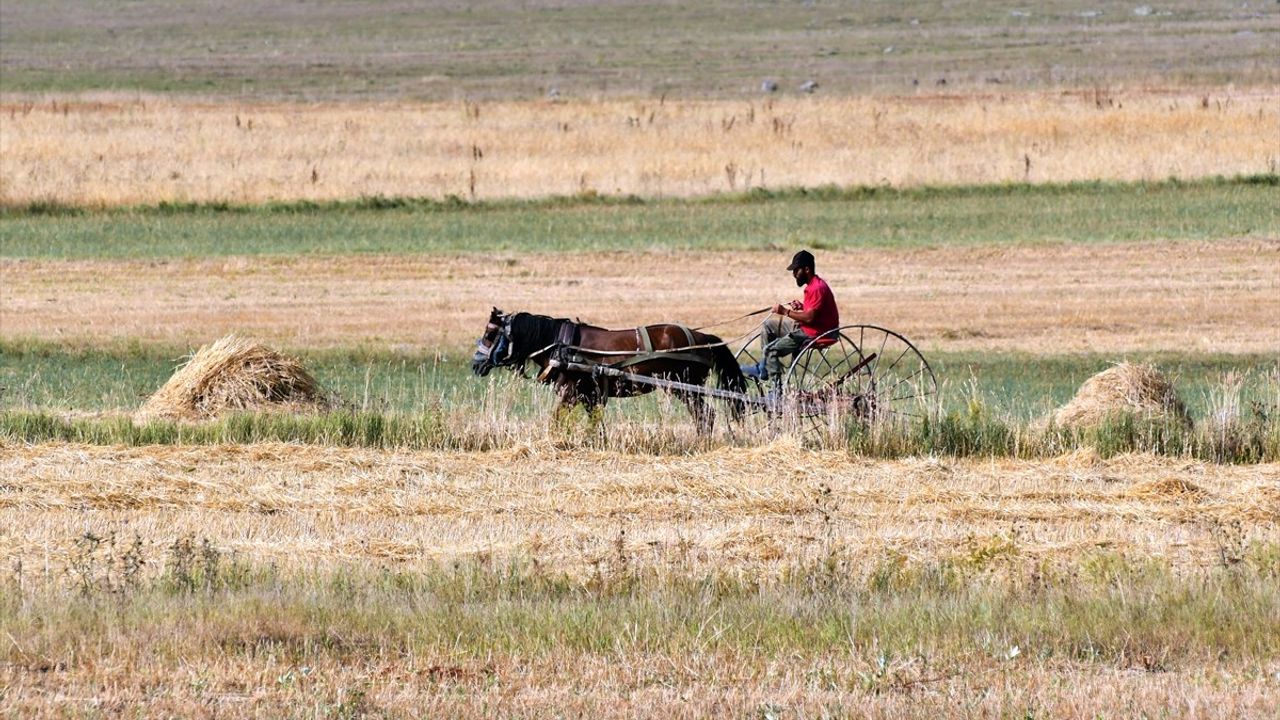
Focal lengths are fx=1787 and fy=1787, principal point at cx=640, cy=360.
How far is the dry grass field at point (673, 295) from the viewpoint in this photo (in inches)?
838

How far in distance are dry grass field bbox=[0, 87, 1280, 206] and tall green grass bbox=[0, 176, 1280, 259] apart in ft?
2.94

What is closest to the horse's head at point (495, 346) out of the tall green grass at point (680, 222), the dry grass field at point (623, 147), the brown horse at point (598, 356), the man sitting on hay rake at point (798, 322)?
the brown horse at point (598, 356)

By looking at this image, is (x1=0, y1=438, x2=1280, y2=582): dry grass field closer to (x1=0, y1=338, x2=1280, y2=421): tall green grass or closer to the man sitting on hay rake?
the man sitting on hay rake

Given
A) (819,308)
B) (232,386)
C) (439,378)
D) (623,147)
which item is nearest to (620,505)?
(819,308)

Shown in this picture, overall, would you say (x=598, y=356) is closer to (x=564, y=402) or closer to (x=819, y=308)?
(x=564, y=402)

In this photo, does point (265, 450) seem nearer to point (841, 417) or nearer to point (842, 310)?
point (841, 417)

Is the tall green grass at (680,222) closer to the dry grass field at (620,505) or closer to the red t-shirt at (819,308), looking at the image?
the red t-shirt at (819,308)

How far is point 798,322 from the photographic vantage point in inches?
551

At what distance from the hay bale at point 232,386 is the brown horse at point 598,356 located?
2444 millimetres

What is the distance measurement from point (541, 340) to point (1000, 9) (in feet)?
317

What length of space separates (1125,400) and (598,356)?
13.8 ft

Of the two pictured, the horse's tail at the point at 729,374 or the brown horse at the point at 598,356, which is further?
the horse's tail at the point at 729,374

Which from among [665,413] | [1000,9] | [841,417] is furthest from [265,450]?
[1000,9]

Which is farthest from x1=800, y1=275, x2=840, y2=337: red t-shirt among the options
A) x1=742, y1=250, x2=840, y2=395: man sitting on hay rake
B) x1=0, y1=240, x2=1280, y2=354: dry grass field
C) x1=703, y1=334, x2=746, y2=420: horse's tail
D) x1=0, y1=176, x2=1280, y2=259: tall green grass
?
x1=0, y1=176, x2=1280, y2=259: tall green grass
